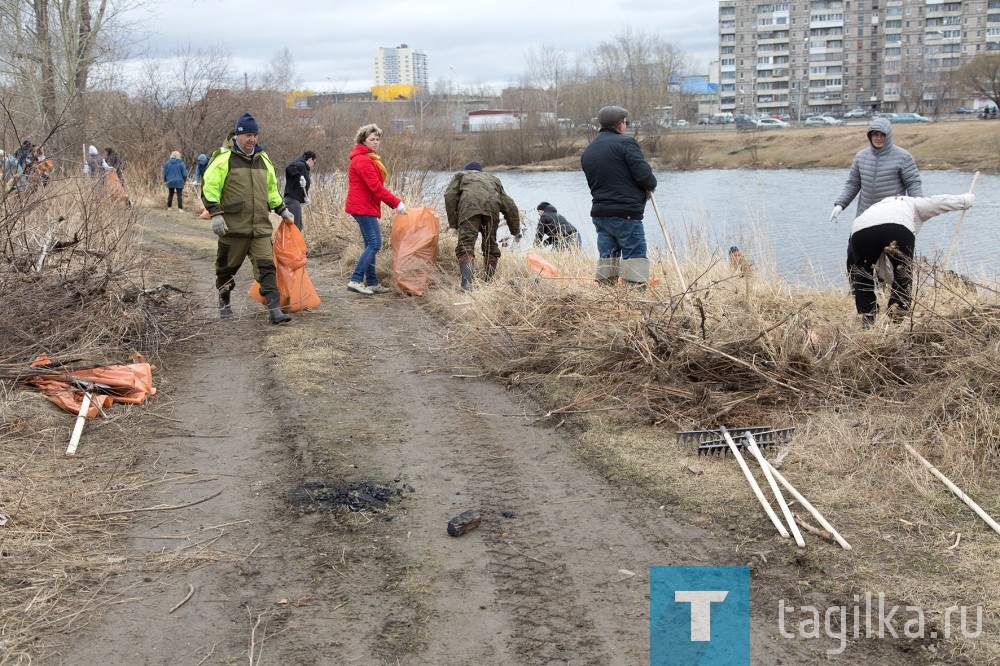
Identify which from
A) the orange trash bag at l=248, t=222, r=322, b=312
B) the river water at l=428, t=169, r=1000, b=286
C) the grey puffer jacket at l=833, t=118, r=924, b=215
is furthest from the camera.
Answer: the river water at l=428, t=169, r=1000, b=286

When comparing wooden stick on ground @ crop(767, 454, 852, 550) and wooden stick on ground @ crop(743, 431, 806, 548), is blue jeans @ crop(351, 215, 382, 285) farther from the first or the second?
wooden stick on ground @ crop(767, 454, 852, 550)

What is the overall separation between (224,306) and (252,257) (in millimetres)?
840

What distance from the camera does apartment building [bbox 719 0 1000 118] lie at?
11056cm

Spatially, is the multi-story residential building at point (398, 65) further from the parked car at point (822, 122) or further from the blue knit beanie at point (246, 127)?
the blue knit beanie at point (246, 127)

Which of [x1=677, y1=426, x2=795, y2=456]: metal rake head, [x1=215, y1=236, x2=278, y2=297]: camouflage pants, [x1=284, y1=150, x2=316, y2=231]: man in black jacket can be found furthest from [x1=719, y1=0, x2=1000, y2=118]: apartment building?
[x1=677, y1=426, x2=795, y2=456]: metal rake head

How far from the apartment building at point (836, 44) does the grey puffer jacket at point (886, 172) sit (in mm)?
107718

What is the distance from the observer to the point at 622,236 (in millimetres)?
7547

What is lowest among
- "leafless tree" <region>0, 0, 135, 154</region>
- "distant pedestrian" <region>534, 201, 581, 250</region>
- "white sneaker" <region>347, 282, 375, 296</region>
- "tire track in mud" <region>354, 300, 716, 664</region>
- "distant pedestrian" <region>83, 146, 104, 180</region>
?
"tire track in mud" <region>354, 300, 716, 664</region>

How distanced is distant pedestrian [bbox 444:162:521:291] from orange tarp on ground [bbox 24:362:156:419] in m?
3.66

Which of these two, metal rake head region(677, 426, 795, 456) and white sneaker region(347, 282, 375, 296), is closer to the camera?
metal rake head region(677, 426, 795, 456)

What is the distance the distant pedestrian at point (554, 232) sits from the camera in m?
11.1

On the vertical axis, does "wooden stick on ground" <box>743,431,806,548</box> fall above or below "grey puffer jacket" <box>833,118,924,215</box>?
below

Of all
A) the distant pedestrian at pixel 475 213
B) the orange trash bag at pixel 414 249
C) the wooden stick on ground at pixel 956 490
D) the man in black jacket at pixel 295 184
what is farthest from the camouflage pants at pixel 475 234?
the wooden stick on ground at pixel 956 490

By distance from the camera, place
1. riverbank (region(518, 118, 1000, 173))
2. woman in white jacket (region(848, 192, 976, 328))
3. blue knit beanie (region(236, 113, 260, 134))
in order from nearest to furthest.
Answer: woman in white jacket (region(848, 192, 976, 328)) < blue knit beanie (region(236, 113, 260, 134)) < riverbank (region(518, 118, 1000, 173))
